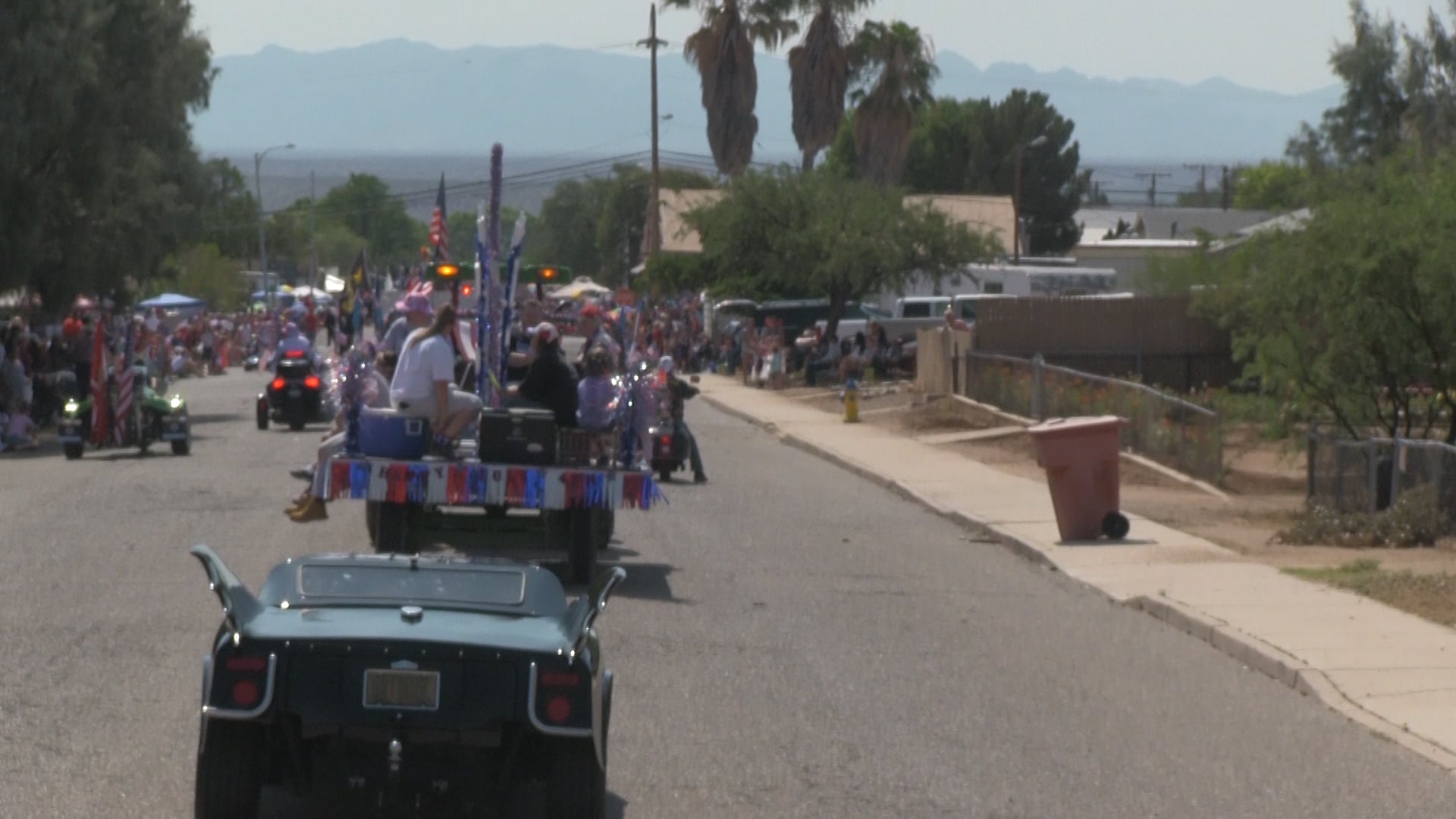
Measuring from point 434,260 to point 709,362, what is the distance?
35266mm

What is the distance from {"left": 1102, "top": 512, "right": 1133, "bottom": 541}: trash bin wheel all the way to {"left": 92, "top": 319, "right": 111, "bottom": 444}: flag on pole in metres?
13.9

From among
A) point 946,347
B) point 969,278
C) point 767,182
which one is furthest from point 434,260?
point 969,278

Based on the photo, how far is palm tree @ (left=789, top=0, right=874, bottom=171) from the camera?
56.6m

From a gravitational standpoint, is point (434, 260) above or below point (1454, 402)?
above

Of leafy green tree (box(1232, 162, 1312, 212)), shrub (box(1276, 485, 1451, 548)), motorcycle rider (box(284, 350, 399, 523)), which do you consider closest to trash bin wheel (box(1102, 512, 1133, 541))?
shrub (box(1276, 485, 1451, 548))

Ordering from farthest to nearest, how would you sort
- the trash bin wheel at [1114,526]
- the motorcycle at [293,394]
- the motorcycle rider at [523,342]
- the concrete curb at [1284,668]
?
the motorcycle at [293,394]
the trash bin wheel at [1114,526]
the motorcycle rider at [523,342]
the concrete curb at [1284,668]

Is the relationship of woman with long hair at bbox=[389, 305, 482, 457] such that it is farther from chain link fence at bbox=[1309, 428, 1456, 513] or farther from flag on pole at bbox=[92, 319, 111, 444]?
flag on pole at bbox=[92, 319, 111, 444]

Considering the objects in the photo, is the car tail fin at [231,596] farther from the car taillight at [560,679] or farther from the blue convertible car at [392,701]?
the car taillight at [560,679]

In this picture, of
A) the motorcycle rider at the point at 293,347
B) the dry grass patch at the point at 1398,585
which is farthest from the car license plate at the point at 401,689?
the motorcycle rider at the point at 293,347

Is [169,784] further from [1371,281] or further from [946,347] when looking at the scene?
[946,347]

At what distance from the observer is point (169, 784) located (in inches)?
306

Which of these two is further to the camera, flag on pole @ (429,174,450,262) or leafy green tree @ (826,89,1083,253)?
leafy green tree @ (826,89,1083,253)

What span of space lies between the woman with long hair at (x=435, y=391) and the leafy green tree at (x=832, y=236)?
3224 cm

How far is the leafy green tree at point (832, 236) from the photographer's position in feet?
151
